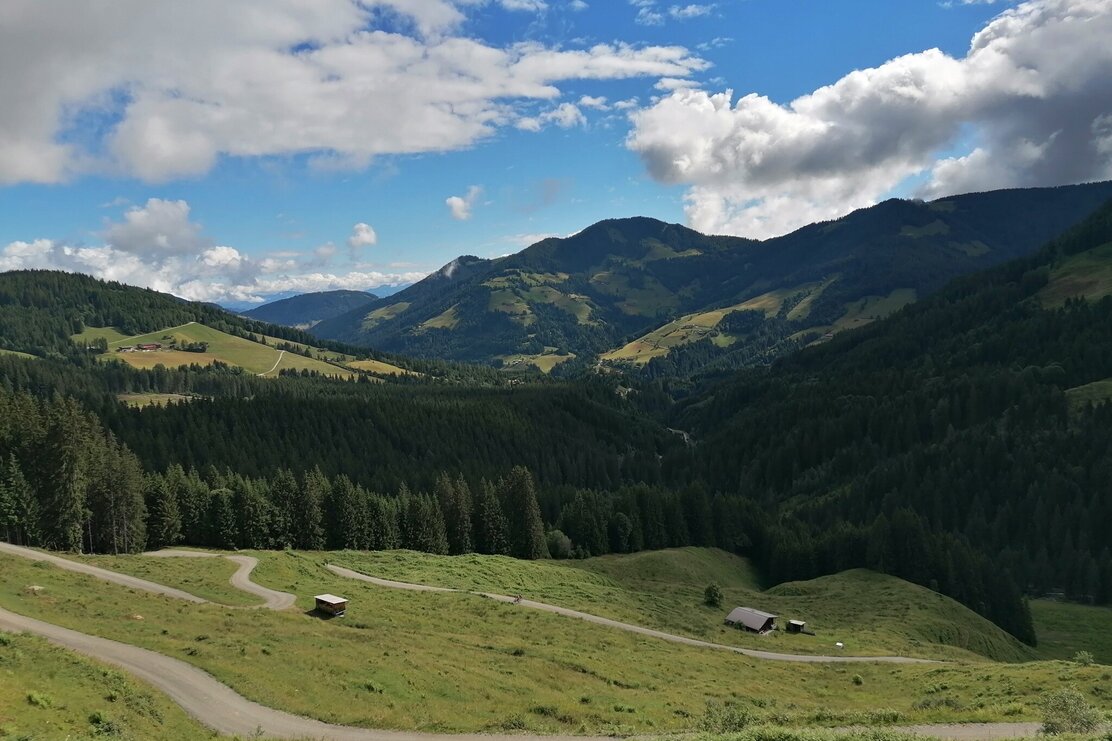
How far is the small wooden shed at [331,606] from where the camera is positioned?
58.2 metres

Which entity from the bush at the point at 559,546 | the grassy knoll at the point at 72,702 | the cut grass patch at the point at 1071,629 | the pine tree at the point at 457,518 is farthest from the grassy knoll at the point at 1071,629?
the grassy knoll at the point at 72,702

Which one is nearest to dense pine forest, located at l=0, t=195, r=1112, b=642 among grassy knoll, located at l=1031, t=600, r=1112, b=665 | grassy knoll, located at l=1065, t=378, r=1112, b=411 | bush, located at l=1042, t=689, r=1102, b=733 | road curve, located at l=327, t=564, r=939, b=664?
grassy knoll, located at l=1065, t=378, r=1112, b=411

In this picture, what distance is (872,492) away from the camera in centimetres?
18650

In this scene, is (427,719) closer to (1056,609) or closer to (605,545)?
(605,545)

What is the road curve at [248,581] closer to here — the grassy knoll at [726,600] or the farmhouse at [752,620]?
the grassy knoll at [726,600]

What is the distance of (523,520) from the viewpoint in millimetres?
115812

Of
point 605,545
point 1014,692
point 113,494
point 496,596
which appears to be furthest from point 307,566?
point 1014,692

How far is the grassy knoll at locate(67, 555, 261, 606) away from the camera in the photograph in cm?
6200

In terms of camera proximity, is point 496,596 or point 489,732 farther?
point 496,596

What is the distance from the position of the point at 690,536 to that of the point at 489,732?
108 m

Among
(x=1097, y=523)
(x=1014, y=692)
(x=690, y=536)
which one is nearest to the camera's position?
(x=1014, y=692)

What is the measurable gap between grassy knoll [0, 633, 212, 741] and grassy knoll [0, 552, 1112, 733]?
576 centimetres

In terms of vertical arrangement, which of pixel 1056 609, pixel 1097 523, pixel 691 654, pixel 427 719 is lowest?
pixel 1056 609

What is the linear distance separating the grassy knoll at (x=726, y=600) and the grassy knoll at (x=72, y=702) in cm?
5084
